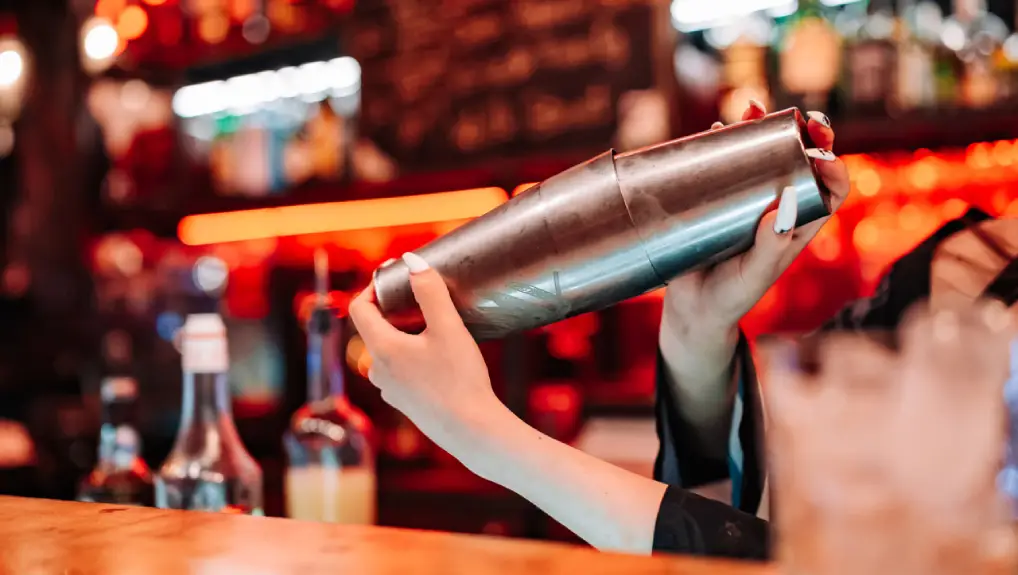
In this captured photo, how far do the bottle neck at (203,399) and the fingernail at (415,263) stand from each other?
14.6 inches

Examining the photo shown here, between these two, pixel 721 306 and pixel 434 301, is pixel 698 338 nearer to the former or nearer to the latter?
pixel 721 306

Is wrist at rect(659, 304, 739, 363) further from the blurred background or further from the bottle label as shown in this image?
the blurred background

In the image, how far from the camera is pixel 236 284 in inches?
132

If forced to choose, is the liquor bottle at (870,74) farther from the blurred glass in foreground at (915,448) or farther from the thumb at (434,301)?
the blurred glass in foreground at (915,448)

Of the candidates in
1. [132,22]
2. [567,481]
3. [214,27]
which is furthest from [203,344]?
[132,22]

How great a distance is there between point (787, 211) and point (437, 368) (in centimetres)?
31

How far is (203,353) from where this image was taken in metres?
1.04

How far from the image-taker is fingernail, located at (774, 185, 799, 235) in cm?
76

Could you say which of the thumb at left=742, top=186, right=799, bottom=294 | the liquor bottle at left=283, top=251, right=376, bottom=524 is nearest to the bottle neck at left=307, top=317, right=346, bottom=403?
the liquor bottle at left=283, top=251, right=376, bottom=524

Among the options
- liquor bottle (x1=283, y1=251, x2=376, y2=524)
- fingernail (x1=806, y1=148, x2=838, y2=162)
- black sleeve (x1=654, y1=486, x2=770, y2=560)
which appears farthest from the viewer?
liquor bottle (x1=283, y1=251, x2=376, y2=524)

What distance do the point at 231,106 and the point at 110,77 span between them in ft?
1.47

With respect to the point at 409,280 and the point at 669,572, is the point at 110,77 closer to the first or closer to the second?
the point at 409,280

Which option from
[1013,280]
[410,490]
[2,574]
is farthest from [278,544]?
[410,490]

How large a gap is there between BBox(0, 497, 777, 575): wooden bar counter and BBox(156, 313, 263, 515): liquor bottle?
42 cm
